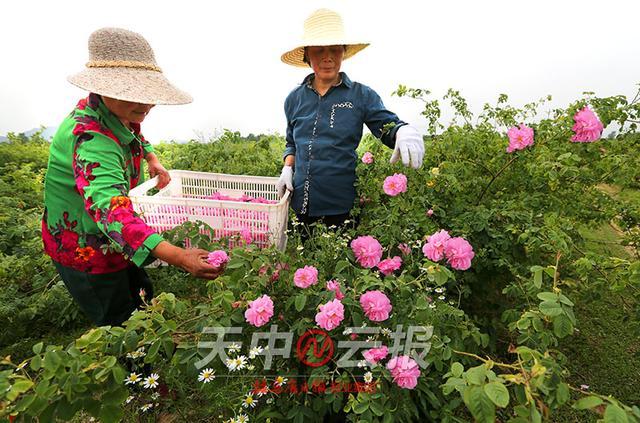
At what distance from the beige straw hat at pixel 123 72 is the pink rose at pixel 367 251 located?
2.60 ft

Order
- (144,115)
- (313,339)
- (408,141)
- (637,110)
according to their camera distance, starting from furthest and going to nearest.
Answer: (408,141)
(637,110)
(144,115)
(313,339)

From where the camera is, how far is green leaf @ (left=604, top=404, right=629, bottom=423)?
641mm

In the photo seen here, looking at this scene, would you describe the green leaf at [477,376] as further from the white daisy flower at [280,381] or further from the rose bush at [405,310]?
the white daisy flower at [280,381]

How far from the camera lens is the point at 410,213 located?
161 cm

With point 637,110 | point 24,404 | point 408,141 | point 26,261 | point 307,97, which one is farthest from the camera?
point 26,261

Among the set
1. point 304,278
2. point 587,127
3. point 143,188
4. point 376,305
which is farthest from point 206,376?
point 587,127

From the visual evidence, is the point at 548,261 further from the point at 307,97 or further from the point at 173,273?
the point at 173,273

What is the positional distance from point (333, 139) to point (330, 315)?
120 centimetres

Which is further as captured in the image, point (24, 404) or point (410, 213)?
point (410, 213)

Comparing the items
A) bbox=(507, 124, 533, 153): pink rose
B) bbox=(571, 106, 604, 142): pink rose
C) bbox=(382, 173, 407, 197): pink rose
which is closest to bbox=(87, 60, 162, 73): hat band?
bbox=(382, 173, 407, 197): pink rose

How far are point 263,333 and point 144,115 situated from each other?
90 centimetres

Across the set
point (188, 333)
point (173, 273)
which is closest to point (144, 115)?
point (188, 333)

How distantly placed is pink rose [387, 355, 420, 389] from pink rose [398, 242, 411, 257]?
19.3 inches

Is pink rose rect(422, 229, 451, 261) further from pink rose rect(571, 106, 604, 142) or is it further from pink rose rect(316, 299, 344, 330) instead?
pink rose rect(571, 106, 604, 142)
